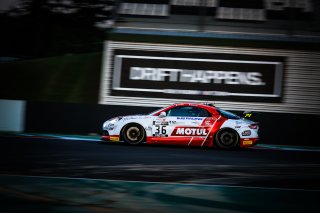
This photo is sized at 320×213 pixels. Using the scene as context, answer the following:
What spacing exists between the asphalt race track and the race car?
103 centimetres

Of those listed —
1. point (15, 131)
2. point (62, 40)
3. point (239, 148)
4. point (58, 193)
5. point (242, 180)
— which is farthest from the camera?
point (62, 40)

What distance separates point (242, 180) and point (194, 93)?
10569 millimetres

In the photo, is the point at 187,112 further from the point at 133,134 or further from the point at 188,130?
the point at 133,134

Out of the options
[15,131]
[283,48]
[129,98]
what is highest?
[283,48]

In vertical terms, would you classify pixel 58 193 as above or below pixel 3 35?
below

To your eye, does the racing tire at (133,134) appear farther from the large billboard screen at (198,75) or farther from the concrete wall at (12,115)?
the large billboard screen at (198,75)

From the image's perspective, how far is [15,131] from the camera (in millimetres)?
15672

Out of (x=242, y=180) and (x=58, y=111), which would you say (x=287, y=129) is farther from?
(x=242, y=180)

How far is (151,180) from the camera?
24.2 feet

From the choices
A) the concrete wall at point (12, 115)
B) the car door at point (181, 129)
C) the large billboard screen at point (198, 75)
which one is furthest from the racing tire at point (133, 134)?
the large billboard screen at point (198, 75)

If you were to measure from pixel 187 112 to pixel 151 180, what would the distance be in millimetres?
5659

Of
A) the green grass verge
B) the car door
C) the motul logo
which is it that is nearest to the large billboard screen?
the green grass verge

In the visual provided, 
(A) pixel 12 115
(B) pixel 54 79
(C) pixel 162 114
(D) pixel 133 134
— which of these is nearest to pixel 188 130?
(C) pixel 162 114

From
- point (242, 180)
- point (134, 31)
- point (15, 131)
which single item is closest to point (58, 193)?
point (242, 180)
